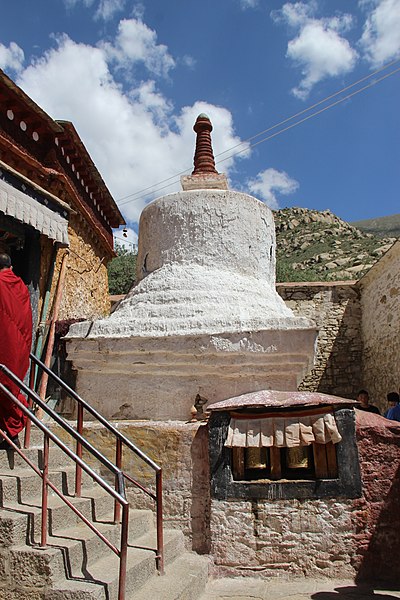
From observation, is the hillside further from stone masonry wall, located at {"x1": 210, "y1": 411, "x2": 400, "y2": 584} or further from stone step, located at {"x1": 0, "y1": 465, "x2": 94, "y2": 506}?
stone step, located at {"x1": 0, "y1": 465, "x2": 94, "y2": 506}

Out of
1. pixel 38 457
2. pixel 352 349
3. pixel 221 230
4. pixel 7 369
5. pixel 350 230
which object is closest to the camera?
pixel 7 369

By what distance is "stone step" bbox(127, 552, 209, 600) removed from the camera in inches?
137

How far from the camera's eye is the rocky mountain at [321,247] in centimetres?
3041

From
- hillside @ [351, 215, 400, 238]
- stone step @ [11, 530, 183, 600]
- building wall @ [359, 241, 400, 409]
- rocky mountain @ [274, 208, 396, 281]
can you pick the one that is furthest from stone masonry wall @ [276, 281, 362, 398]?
hillside @ [351, 215, 400, 238]

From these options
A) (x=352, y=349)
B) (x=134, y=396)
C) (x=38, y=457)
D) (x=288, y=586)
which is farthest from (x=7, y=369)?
(x=352, y=349)

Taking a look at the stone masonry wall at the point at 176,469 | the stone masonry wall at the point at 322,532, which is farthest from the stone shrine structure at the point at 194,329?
the stone masonry wall at the point at 322,532

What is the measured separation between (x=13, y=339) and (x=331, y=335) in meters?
14.1

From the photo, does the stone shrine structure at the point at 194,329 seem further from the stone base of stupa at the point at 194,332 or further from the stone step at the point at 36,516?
the stone step at the point at 36,516

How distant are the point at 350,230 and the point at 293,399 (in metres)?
41.4

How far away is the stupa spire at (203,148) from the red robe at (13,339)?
3407 mm

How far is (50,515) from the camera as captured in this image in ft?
11.8

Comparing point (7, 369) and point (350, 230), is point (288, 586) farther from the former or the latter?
point (350, 230)

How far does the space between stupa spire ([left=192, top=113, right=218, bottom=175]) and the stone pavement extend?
16.1 ft

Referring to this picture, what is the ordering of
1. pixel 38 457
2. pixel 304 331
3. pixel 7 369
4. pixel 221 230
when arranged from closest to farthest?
pixel 7 369 → pixel 38 457 → pixel 304 331 → pixel 221 230
